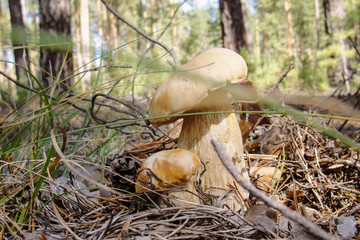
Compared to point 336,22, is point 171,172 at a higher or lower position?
lower

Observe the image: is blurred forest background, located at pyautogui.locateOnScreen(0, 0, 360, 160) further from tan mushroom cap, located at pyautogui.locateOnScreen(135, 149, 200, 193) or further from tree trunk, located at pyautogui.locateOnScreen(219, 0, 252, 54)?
tan mushroom cap, located at pyautogui.locateOnScreen(135, 149, 200, 193)

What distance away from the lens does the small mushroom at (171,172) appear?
1.06 meters

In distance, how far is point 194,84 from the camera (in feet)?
3.47

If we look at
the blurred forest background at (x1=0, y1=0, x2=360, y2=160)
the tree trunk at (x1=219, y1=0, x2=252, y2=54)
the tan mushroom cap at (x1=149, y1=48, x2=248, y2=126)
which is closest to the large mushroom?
the tan mushroom cap at (x1=149, y1=48, x2=248, y2=126)

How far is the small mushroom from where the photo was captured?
1.06 meters

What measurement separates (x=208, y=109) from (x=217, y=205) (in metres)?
0.45

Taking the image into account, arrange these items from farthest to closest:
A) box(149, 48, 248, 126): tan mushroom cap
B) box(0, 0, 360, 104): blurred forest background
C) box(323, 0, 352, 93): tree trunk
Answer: box(323, 0, 352, 93): tree trunk
box(149, 48, 248, 126): tan mushroom cap
box(0, 0, 360, 104): blurred forest background

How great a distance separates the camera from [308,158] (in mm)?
1586

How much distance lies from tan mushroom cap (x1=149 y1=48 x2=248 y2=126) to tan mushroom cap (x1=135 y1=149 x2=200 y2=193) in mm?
183

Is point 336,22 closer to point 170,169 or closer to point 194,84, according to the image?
point 194,84

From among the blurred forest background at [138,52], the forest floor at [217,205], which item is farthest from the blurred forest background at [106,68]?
the forest floor at [217,205]

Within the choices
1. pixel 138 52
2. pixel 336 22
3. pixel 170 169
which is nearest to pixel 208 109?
pixel 170 169

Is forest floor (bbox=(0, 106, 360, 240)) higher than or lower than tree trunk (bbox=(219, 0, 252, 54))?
lower

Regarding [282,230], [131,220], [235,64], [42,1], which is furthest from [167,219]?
[42,1]
